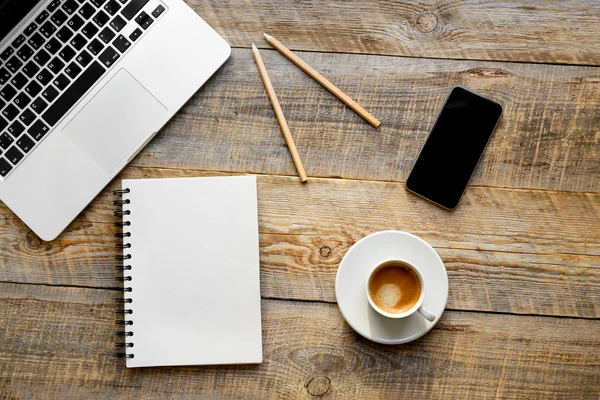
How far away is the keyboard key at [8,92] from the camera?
34.7 inches

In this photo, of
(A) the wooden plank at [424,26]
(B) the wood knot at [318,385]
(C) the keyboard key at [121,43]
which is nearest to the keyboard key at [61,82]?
(C) the keyboard key at [121,43]

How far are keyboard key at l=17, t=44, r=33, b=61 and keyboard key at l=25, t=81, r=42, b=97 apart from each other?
0.04m

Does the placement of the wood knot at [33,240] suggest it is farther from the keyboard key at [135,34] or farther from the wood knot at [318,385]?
the wood knot at [318,385]

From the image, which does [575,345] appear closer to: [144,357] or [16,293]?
[144,357]

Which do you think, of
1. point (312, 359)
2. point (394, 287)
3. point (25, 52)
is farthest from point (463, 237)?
point (25, 52)

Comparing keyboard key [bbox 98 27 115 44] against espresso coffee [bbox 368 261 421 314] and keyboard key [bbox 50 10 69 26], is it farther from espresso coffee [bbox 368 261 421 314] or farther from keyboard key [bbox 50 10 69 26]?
espresso coffee [bbox 368 261 421 314]

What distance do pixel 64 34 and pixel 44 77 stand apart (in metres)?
0.08

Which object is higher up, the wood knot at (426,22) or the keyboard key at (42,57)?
the keyboard key at (42,57)

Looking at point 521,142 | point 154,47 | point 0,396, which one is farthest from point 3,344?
point 521,142

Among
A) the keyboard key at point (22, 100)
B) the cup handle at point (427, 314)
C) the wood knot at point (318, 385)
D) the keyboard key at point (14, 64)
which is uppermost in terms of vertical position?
the keyboard key at point (14, 64)

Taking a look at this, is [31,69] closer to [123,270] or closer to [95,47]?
[95,47]

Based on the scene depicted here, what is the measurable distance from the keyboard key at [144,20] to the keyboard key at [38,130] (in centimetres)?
24

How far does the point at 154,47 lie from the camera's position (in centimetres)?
90

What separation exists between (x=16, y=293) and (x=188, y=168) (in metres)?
0.38
